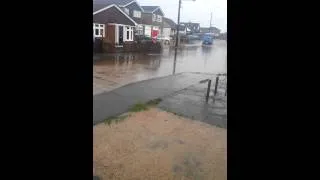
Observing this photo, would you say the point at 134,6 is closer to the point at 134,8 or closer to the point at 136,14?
the point at 134,8

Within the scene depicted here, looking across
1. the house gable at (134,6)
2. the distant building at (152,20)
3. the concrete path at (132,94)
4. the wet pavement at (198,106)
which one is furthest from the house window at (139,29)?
the wet pavement at (198,106)

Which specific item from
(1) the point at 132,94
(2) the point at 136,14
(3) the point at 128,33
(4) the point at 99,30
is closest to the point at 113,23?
A: (4) the point at 99,30

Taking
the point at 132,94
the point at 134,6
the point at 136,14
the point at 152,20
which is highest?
the point at 134,6

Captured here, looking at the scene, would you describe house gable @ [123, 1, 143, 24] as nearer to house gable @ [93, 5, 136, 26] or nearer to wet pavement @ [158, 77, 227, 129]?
house gable @ [93, 5, 136, 26]

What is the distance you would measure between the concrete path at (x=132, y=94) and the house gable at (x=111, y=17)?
51.2 ft

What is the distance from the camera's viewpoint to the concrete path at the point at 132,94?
7.43m

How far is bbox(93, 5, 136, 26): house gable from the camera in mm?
26703

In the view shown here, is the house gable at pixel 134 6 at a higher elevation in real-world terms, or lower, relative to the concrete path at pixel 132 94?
higher

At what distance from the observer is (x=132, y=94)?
9656mm

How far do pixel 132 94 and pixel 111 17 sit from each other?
20.2 meters

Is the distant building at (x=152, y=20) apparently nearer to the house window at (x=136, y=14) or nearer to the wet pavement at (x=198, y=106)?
the house window at (x=136, y=14)

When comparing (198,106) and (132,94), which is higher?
(132,94)
